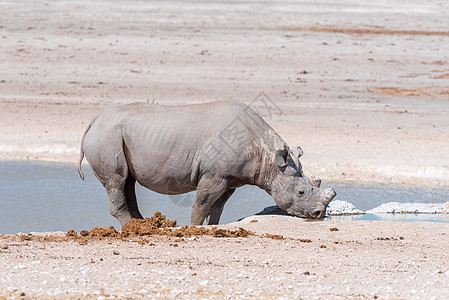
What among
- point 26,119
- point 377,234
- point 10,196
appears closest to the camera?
point 377,234

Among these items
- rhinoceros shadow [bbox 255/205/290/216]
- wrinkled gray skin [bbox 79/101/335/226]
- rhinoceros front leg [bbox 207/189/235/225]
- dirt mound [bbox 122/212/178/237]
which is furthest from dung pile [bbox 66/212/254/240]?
rhinoceros shadow [bbox 255/205/290/216]

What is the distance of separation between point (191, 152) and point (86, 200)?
A: 3.01m

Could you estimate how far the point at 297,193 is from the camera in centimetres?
998

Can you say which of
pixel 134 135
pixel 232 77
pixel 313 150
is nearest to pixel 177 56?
pixel 232 77

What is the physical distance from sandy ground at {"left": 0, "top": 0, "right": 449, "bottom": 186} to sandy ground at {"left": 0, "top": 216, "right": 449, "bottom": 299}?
502 centimetres

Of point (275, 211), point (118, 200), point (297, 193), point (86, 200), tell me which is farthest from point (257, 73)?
point (118, 200)

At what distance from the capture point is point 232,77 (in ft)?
70.4

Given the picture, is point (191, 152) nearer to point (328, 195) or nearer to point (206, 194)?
point (206, 194)

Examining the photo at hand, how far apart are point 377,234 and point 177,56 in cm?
1454

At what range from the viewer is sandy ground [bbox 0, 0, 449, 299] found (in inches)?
272

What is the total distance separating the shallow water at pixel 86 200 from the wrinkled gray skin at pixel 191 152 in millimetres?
1236

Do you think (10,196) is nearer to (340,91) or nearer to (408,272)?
(408,272)

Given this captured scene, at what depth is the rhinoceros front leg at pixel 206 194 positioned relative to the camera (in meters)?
9.62

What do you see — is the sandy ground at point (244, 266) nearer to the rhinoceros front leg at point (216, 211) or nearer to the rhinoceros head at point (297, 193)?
the rhinoceros head at point (297, 193)
